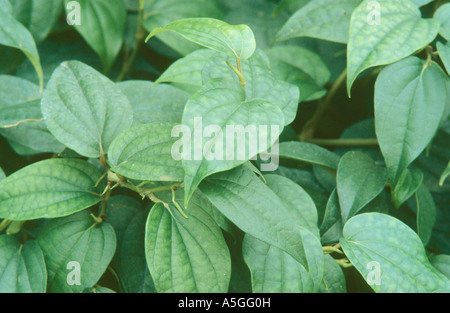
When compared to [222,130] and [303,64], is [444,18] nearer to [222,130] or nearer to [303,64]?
[303,64]

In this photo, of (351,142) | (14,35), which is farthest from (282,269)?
(14,35)

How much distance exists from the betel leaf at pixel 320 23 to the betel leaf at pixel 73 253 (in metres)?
0.49

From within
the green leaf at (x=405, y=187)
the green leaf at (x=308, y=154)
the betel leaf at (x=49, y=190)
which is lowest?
the green leaf at (x=405, y=187)

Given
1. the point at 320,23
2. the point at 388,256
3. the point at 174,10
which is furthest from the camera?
the point at 174,10

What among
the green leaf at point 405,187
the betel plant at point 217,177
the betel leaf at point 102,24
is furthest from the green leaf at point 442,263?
the betel leaf at point 102,24

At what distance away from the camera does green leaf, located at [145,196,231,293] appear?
22.3 inches

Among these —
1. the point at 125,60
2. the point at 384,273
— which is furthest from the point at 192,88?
the point at 384,273

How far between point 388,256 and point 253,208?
0.21 meters

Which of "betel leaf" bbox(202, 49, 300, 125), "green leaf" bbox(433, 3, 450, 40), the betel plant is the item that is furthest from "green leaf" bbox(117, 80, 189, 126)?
"green leaf" bbox(433, 3, 450, 40)

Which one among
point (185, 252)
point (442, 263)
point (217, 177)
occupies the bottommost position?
point (442, 263)

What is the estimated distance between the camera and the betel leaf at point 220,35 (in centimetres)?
55

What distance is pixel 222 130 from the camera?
498mm

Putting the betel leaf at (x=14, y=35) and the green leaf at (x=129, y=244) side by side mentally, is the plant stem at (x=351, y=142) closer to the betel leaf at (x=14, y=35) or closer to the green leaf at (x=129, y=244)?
the green leaf at (x=129, y=244)
